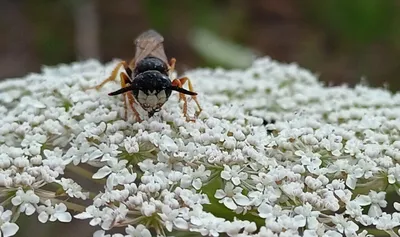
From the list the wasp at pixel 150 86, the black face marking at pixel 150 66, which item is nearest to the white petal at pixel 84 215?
the wasp at pixel 150 86

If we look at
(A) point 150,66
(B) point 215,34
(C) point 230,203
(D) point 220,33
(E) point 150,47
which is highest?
(D) point 220,33

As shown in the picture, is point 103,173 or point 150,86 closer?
point 103,173

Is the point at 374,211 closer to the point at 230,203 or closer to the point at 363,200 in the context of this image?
the point at 363,200

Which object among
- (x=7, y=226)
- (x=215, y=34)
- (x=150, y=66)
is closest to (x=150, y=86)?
(x=150, y=66)

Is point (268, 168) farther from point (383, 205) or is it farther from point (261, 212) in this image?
point (383, 205)

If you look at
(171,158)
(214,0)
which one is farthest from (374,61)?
(171,158)
